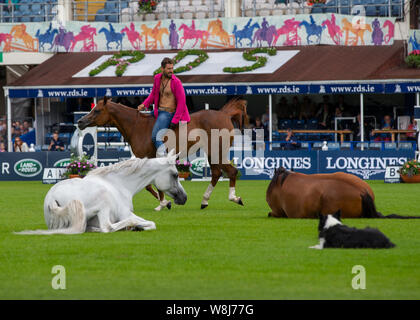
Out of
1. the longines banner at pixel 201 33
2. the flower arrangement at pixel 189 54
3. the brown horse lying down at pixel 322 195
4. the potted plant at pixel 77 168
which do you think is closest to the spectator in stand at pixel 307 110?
the longines banner at pixel 201 33

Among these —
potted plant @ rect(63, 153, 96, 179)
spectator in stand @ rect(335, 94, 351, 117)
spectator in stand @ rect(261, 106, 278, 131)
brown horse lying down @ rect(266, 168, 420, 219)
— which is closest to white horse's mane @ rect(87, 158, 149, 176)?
brown horse lying down @ rect(266, 168, 420, 219)

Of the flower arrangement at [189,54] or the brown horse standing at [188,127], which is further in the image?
the flower arrangement at [189,54]

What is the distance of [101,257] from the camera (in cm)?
961

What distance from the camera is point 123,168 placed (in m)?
12.3

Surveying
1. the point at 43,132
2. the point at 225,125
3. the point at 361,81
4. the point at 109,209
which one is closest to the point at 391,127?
the point at 361,81

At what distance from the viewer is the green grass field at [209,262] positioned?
7.59 metres

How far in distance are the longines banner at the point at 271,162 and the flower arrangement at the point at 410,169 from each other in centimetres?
168

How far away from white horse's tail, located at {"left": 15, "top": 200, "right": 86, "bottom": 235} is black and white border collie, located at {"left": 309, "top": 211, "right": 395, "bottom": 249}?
10.4 feet

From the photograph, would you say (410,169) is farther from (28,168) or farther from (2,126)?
(2,126)

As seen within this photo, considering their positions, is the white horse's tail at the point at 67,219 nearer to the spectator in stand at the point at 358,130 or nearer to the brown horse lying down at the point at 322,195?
the brown horse lying down at the point at 322,195

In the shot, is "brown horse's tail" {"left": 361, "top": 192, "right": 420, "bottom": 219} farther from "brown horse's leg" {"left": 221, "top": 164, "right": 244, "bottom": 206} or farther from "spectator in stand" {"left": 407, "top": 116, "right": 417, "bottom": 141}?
"spectator in stand" {"left": 407, "top": 116, "right": 417, "bottom": 141}

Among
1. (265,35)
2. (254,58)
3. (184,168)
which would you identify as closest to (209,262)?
(184,168)
